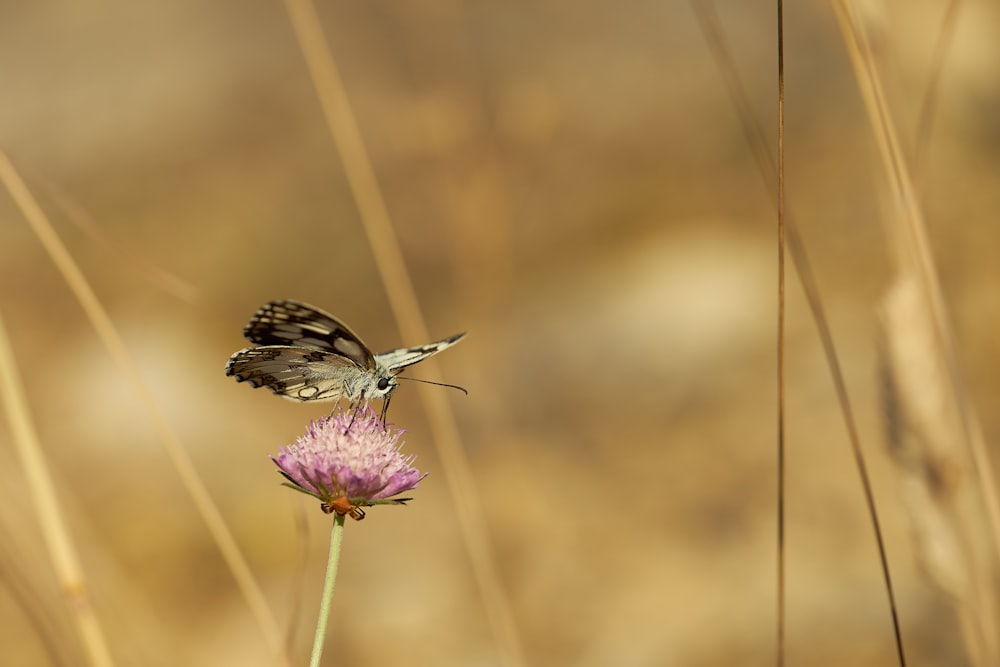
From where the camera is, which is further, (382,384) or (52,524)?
(382,384)

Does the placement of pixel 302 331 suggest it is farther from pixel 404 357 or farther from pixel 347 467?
pixel 347 467

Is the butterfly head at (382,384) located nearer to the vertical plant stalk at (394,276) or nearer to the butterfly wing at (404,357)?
the butterfly wing at (404,357)

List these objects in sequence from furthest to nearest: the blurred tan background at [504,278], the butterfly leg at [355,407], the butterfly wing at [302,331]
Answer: the blurred tan background at [504,278] → the butterfly wing at [302,331] → the butterfly leg at [355,407]

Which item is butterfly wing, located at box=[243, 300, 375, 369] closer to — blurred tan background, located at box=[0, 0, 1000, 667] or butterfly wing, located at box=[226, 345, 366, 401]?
butterfly wing, located at box=[226, 345, 366, 401]

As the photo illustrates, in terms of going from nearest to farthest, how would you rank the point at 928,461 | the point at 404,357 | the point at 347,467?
the point at 347,467, the point at 928,461, the point at 404,357

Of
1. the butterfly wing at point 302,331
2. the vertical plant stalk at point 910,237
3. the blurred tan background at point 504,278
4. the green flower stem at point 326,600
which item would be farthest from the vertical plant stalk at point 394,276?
the blurred tan background at point 504,278

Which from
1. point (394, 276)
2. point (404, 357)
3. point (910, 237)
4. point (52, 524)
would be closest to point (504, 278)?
point (394, 276)

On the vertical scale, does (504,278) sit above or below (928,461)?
above
